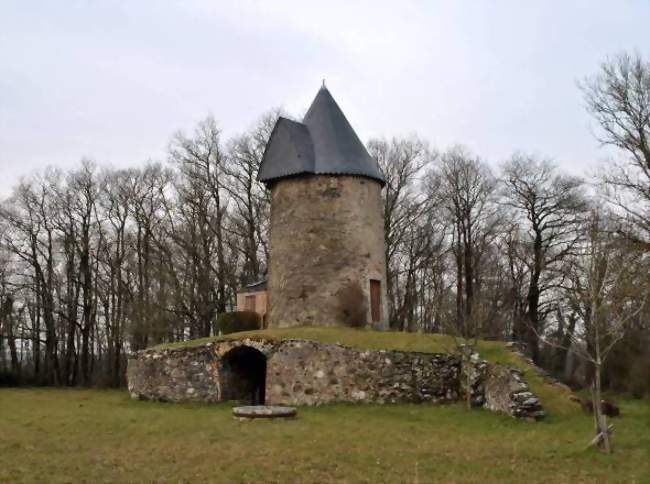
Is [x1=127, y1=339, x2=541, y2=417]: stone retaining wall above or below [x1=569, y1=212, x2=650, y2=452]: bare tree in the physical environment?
below

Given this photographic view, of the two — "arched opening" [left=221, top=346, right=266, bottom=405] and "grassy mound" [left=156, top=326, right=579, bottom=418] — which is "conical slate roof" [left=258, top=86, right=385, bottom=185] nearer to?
"grassy mound" [left=156, top=326, right=579, bottom=418]

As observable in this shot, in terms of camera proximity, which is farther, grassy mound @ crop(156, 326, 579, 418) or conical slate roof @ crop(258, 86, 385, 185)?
conical slate roof @ crop(258, 86, 385, 185)

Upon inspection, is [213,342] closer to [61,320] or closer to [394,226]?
[394,226]

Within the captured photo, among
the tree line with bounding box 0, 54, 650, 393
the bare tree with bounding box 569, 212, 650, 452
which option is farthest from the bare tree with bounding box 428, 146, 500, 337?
the bare tree with bounding box 569, 212, 650, 452

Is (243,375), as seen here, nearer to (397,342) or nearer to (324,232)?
(324,232)

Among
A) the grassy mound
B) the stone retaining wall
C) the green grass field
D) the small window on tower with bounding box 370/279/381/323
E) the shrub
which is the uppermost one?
the small window on tower with bounding box 370/279/381/323

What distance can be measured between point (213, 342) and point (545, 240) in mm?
18519

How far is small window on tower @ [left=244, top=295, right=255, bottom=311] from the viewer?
2641 cm

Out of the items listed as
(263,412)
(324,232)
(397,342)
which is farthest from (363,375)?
(324,232)

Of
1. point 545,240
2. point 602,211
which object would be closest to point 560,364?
point 545,240

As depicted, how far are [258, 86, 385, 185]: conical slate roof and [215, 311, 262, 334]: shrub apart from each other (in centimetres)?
495

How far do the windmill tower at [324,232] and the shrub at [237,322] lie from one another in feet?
5.63

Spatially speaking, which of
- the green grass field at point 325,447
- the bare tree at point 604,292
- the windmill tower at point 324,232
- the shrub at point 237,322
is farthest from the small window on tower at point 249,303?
the bare tree at point 604,292

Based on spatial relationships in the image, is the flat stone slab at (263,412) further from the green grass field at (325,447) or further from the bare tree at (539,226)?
the bare tree at (539,226)
